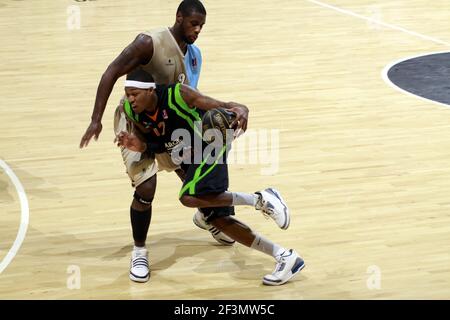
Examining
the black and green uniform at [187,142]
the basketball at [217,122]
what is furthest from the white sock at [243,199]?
the basketball at [217,122]

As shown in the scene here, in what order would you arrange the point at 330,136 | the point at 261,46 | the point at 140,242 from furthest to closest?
the point at 261,46 < the point at 330,136 < the point at 140,242

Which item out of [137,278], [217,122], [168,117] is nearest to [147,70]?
[168,117]

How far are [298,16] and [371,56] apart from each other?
305 centimetres

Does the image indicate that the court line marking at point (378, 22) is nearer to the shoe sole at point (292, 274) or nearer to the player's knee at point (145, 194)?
the shoe sole at point (292, 274)

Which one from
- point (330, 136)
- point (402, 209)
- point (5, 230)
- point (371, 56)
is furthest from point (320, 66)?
point (5, 230)

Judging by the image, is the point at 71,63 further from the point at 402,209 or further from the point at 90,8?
the point at 402,209

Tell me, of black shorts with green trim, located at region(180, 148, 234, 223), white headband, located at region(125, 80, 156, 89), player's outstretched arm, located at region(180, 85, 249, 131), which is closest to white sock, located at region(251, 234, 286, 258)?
black shorts with green trim, located at region(180, 148, 234, 223)

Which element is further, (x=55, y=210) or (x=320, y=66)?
(x=320, y=66)

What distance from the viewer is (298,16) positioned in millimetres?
15688

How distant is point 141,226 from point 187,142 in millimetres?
679

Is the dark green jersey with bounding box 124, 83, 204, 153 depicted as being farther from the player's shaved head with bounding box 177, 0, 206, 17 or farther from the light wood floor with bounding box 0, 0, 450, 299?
the light wood floor with bounding box 0, 0, 450, 299

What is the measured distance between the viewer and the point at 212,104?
20.4 ft

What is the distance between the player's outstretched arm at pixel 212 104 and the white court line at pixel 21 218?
1.79 m

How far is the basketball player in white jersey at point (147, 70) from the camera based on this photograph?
21.3 ft
